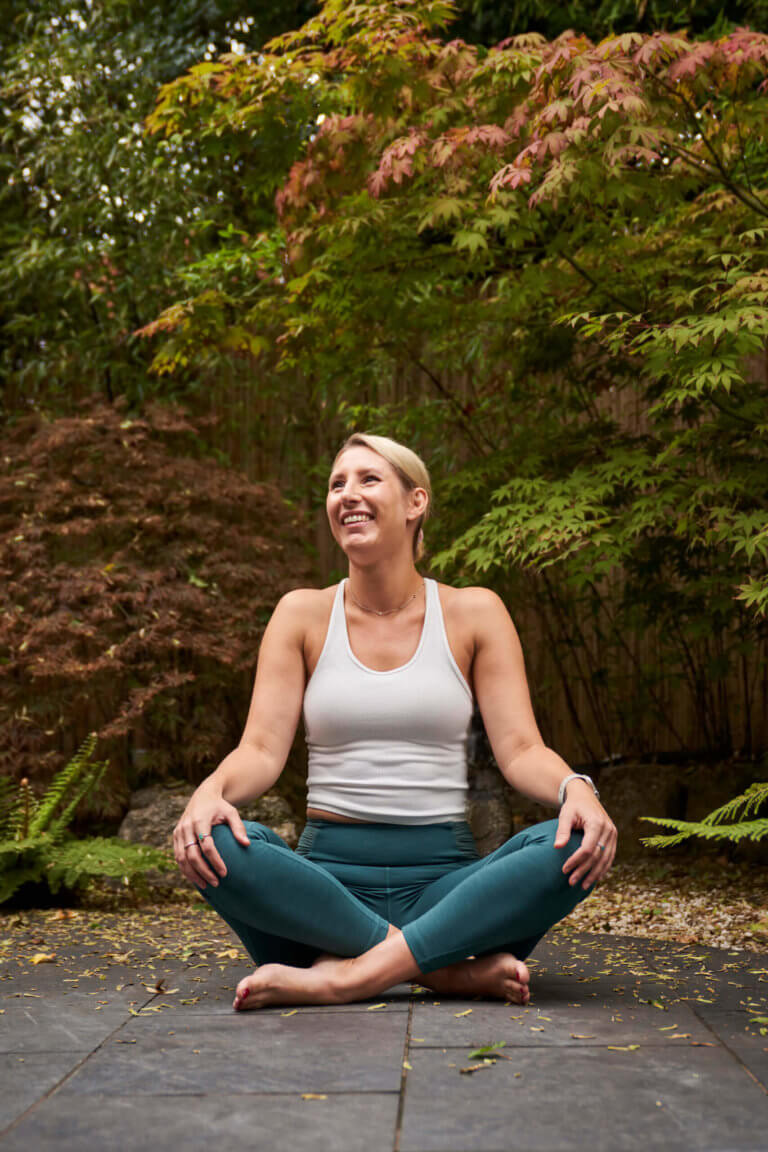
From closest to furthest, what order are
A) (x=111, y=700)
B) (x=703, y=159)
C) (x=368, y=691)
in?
(x=368, y=691) < (x=703, y=159) < (x=111, y=700)

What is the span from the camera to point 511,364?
16.1ft

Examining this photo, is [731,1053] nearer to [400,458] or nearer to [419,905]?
[419,905]

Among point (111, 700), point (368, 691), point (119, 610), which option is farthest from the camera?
point (111, 700)

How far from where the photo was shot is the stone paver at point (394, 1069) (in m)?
1.43

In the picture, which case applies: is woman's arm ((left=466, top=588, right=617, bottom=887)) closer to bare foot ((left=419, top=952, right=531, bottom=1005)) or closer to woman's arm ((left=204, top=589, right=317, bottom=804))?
bare foot ((left=419, top=952, right=531, bottom=1005))

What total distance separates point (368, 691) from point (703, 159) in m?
2.23

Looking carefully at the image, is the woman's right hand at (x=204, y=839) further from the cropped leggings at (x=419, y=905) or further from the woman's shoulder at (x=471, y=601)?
the woman's shoulder at (x=471, y=601)

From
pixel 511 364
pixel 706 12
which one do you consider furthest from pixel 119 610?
pixel 706 12

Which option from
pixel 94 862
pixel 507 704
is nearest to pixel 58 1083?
pixel 507 704

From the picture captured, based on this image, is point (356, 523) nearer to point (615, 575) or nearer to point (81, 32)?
point (615, 575)

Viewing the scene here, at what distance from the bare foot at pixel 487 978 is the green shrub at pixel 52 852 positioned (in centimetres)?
179

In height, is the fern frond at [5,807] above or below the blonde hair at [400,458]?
below

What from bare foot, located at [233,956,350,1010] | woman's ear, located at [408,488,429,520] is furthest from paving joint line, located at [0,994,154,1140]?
woman's ear, located at [408,488,429,520]

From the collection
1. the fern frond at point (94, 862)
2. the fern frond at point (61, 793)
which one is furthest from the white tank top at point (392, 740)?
the fern frond at point (61, 793)
